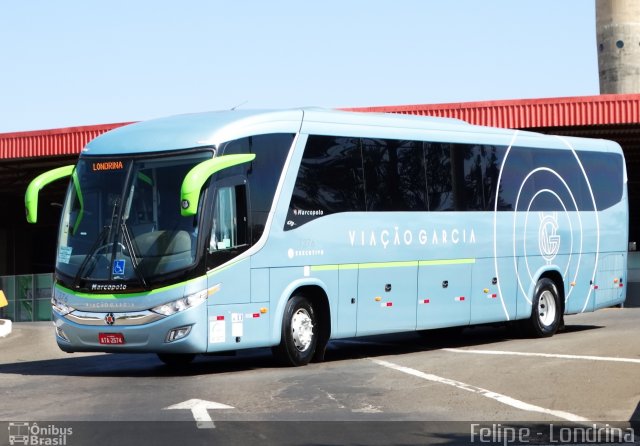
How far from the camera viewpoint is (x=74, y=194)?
624 inches

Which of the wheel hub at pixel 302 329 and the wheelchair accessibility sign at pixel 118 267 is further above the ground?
the wheelchair accessibility sign at pixel 118 267

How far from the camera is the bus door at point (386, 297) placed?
17.4 m

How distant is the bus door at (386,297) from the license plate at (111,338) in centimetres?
377

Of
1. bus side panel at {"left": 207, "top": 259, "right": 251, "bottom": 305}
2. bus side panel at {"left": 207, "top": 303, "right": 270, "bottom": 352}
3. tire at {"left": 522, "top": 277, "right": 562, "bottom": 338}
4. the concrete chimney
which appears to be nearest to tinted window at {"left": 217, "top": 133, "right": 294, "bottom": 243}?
bus side panel at {"left": 207, "top": 259, "right": 251, "bottom": 305}

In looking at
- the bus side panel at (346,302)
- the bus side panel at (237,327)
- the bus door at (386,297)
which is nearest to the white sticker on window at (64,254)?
the bus side panel at (237,327)

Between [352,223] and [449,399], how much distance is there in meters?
5.45

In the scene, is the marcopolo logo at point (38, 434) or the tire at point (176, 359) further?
the tire at point (176, 359)

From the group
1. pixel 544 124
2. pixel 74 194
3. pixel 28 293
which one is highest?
pixel 544 124

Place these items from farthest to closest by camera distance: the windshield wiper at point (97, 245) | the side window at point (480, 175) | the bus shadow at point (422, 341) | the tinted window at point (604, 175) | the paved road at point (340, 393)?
the tinted window at point (604, 175), the side window at point (480, 175), the bus shadow at point (422, 341), the windshield wiper at point (97, 245), the paved road at point (340, 393)

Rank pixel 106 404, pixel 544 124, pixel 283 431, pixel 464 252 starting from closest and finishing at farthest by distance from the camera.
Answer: pixel 283 431
pixel 106 404
pixel 464 252
pixel 544 124

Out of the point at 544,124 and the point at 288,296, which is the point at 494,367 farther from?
the point at 544,124

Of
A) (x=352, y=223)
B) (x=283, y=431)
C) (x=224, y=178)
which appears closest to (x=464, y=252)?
(x=352, y=223)

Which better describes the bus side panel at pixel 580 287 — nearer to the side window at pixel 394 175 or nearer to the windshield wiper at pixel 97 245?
the side window at pixel 394 175

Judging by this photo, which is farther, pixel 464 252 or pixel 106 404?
pixel 464 252
